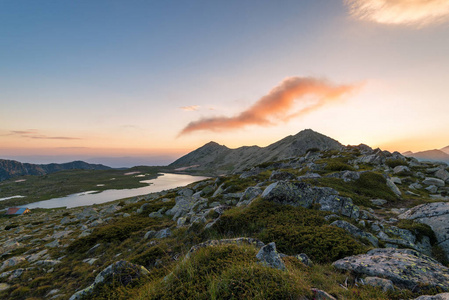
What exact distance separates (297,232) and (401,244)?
512cm

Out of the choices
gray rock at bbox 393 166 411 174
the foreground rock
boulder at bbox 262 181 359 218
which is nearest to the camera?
the foreground rock

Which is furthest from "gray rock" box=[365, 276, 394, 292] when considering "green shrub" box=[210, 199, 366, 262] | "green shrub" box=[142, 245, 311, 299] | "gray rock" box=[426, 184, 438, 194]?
"gray rock" box=[426, 184, 438, 194]

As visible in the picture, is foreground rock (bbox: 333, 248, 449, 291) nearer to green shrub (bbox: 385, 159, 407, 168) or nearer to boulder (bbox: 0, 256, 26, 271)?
boulder (bbox: 0, 256, 26, 271)

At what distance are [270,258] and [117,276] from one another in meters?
6.01

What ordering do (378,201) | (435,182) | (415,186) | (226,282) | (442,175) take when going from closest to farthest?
(226,282), (378,201), (435,182), (415,186), (442,175)

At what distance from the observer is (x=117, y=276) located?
6.82 metres

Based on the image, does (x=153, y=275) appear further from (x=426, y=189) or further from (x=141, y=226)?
(x=426, y=189)

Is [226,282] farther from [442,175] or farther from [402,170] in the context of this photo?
[402,170]

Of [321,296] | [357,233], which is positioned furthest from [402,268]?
[357,233]

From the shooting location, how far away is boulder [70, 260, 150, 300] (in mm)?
6679

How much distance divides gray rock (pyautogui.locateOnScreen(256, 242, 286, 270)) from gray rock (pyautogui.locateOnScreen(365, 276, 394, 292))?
2570mm

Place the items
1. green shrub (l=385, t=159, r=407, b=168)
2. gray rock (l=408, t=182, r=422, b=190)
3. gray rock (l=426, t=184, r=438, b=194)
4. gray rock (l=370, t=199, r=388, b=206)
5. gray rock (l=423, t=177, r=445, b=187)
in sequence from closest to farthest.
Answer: gray rock (l=370, t=199, r=388, b=206)
gray rock (l=426, t=184, r=438, b=194)
gray rock (l=423, t=177, r=445, b=187)
gray rock (l=408, t=182, r=422, b=190)
green shrub (l=385, t=159, r=407, b=168)

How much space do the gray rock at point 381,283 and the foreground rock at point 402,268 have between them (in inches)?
17.5

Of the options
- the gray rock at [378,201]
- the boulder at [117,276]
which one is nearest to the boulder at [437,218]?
the gray rock at [378,201]
